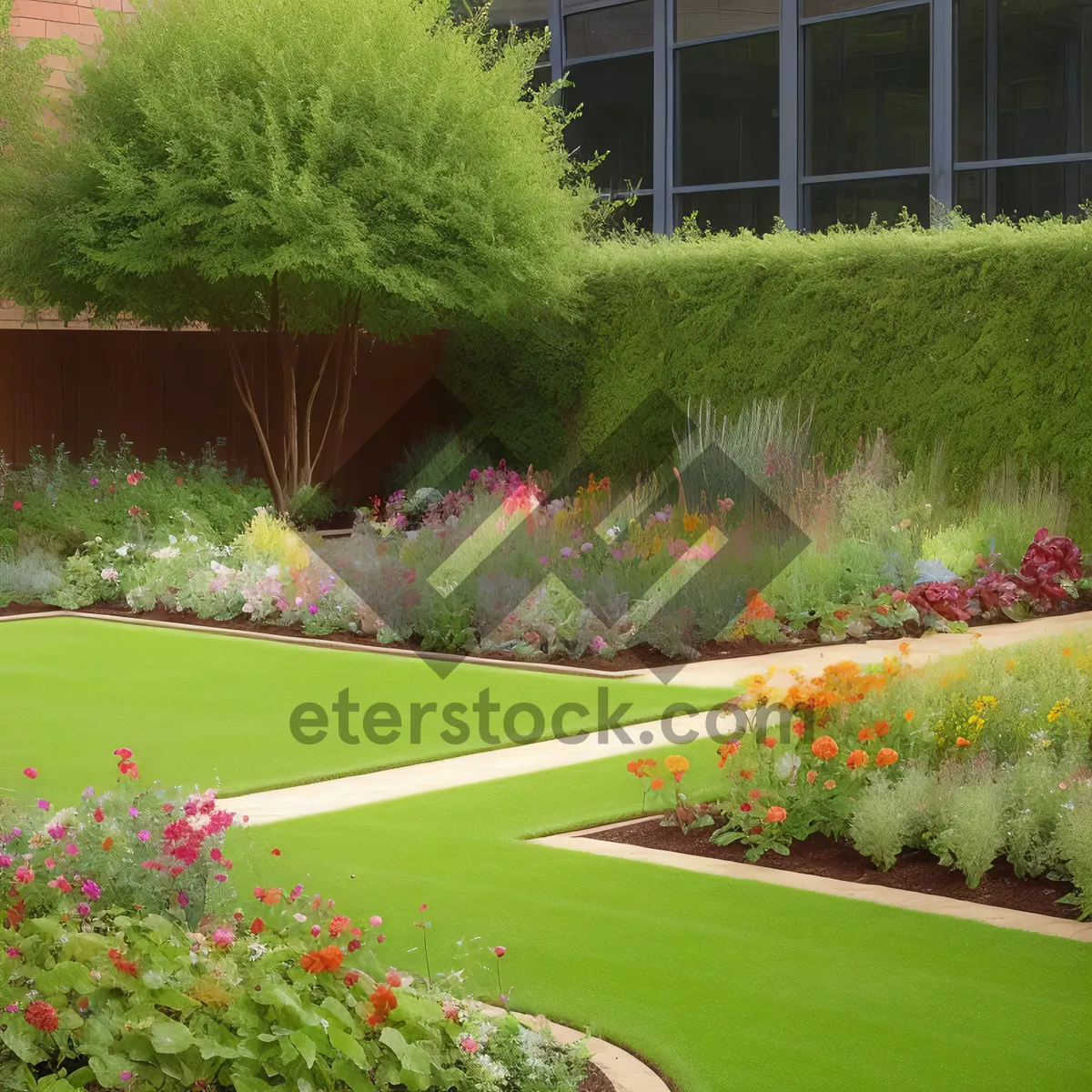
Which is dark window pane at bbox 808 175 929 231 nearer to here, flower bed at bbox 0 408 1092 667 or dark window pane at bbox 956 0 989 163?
dark window pane at bbox 956 0 989 163

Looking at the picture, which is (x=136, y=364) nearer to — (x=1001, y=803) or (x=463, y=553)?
(x=463, y=553)

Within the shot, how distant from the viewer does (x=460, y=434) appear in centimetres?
1962

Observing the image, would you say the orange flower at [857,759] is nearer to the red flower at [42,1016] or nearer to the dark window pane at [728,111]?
the red flower at [42,1016]

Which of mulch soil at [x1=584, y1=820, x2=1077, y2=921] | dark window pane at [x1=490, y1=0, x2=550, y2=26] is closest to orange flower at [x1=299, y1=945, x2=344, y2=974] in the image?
mulch soil at [x1=584, y1=820, x2=1077, y2=921]

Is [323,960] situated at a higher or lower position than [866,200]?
lower

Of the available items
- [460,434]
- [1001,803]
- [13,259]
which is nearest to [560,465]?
[460,434]

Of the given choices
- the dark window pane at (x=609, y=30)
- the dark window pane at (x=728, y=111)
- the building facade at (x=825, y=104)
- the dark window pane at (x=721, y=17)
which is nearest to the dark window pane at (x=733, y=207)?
the building facade at (x=825, y=104)

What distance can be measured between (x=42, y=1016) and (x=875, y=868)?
3415mm

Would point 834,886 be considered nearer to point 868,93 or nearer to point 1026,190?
point 1026,190

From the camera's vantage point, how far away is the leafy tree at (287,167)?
14.8 m

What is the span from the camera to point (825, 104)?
831 inches

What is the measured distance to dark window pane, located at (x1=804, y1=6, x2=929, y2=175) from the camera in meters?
20.3

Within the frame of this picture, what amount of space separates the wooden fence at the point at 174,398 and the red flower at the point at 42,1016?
551 inches

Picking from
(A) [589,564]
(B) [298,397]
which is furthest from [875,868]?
(B) [298,397]
